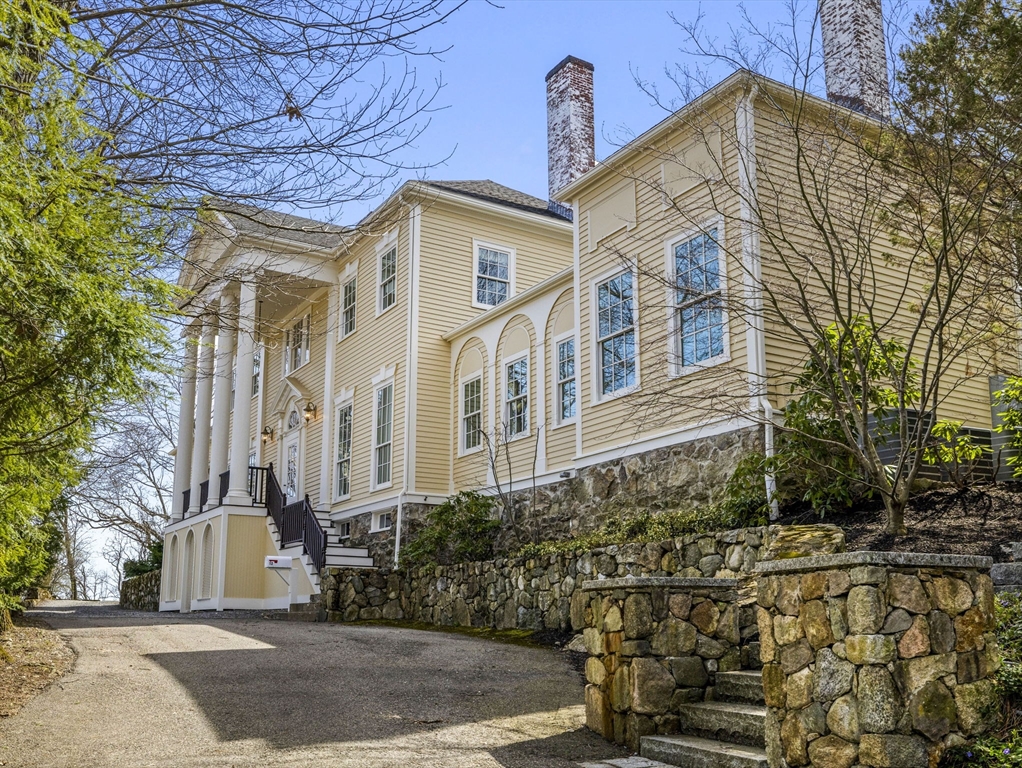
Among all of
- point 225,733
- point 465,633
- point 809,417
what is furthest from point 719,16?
point 465,633

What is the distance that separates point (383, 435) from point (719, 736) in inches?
514

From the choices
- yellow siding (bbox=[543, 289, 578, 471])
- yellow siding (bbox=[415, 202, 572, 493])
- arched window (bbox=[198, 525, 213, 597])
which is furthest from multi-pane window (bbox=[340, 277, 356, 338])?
yellow siding (bbox=[543, 289, 578, 471])

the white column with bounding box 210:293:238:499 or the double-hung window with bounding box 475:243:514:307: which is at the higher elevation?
the double-hung window with bounding box 475:243:514:307

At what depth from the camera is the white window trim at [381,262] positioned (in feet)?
60.1

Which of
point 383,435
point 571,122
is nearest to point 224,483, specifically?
point 383,435

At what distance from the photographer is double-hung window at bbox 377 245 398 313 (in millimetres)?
18406

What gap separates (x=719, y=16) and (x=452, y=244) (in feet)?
33.2

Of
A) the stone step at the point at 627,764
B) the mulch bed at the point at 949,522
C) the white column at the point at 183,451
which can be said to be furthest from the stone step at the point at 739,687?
the white column at the point at 183,451

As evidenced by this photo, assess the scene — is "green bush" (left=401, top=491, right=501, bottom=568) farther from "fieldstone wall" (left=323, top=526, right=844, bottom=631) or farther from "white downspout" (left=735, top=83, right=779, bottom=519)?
"white downspout" (left=735, top=83, right=779, bottom=519)

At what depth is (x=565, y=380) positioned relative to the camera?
14.5 meters

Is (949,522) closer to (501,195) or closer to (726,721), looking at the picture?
(726,721)

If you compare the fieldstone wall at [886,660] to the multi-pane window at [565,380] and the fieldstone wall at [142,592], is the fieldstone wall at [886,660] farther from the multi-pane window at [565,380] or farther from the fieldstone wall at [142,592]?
the fieldstone wall at [142,592]

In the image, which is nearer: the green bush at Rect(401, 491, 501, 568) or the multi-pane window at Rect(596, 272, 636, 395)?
the multi-pane window at Rect(596, 272, 636, 395)

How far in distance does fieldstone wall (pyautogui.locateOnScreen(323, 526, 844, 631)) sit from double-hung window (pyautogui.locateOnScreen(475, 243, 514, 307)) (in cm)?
582
